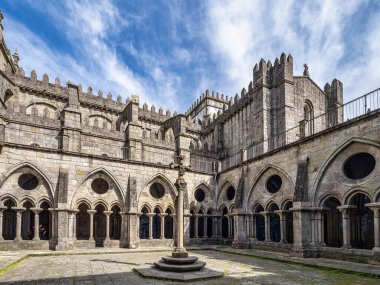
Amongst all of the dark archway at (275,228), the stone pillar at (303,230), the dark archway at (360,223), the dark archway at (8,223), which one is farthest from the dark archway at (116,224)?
the dark archway at (360,223)

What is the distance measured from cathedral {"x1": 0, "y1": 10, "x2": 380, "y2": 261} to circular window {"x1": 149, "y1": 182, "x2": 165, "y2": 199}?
0.09 meters

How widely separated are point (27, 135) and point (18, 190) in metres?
4.47

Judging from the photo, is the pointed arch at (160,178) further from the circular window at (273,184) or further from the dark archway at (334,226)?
the dark archway at (334,226)

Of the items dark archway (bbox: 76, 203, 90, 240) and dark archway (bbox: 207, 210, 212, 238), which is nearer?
dark archway (bbox: 76, 203, 90, 240)

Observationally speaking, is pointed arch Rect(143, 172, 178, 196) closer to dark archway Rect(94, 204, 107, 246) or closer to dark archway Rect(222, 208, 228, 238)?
dark archway Rect(222, 208, 228, 238)

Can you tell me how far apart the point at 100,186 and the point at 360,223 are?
1331cm

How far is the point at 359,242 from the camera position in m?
13.3

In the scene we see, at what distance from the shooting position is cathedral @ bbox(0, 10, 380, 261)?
12422 millimetres

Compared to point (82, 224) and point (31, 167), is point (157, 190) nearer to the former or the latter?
point (82, 224)

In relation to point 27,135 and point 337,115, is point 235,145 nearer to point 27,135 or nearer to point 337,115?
point 337,115

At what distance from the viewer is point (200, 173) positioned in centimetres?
2017

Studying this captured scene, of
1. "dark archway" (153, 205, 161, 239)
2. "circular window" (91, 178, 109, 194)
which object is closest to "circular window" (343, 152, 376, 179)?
"circular window" (91, 178, 109, 194)

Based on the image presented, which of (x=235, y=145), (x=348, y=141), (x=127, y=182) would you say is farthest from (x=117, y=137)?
(x=348, y=141)

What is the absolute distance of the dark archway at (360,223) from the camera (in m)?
13.3
